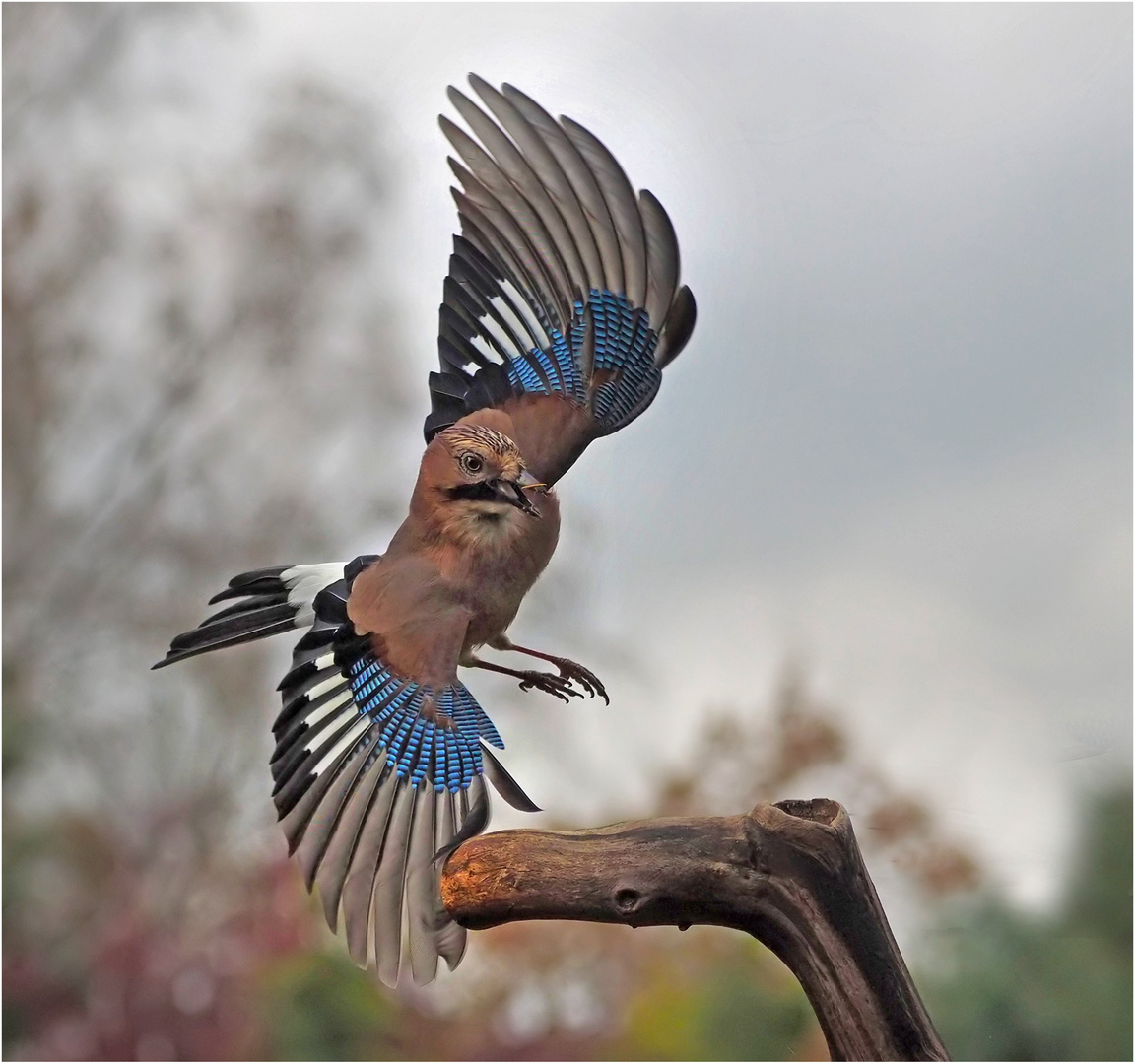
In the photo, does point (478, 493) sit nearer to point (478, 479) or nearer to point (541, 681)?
point (478, 479)

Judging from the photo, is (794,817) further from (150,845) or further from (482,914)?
(150,845)

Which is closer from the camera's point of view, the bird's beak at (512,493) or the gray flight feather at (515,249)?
the bird's beak at (512,493)

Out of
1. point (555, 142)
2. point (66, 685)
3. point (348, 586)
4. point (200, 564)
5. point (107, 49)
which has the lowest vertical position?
point (348, 586)

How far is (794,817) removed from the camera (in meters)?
0.96

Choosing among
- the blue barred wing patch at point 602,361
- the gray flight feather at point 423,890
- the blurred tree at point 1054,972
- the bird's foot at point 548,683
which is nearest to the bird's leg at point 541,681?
the bird's foot at point 548,683

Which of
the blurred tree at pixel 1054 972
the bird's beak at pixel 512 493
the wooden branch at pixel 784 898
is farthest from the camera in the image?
the blurred tree at pixel 1054 972

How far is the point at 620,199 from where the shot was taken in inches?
46.6

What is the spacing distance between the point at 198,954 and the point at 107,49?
1912mm

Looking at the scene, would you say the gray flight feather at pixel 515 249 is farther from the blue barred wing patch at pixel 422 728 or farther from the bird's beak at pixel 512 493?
the blue barred wing patch at pixel 422 728

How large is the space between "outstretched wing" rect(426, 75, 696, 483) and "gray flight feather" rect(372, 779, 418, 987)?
13.5 inches

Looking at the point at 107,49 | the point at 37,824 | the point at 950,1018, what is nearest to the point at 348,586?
the point at 950,1018

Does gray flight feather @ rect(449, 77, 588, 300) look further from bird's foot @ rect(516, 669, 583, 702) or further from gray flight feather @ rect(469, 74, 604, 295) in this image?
bird's foot @ rect(516, 669, 583, 702)

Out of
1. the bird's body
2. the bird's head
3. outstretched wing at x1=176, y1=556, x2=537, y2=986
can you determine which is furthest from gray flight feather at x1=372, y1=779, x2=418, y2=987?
the bird's head

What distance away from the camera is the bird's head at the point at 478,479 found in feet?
3.54
